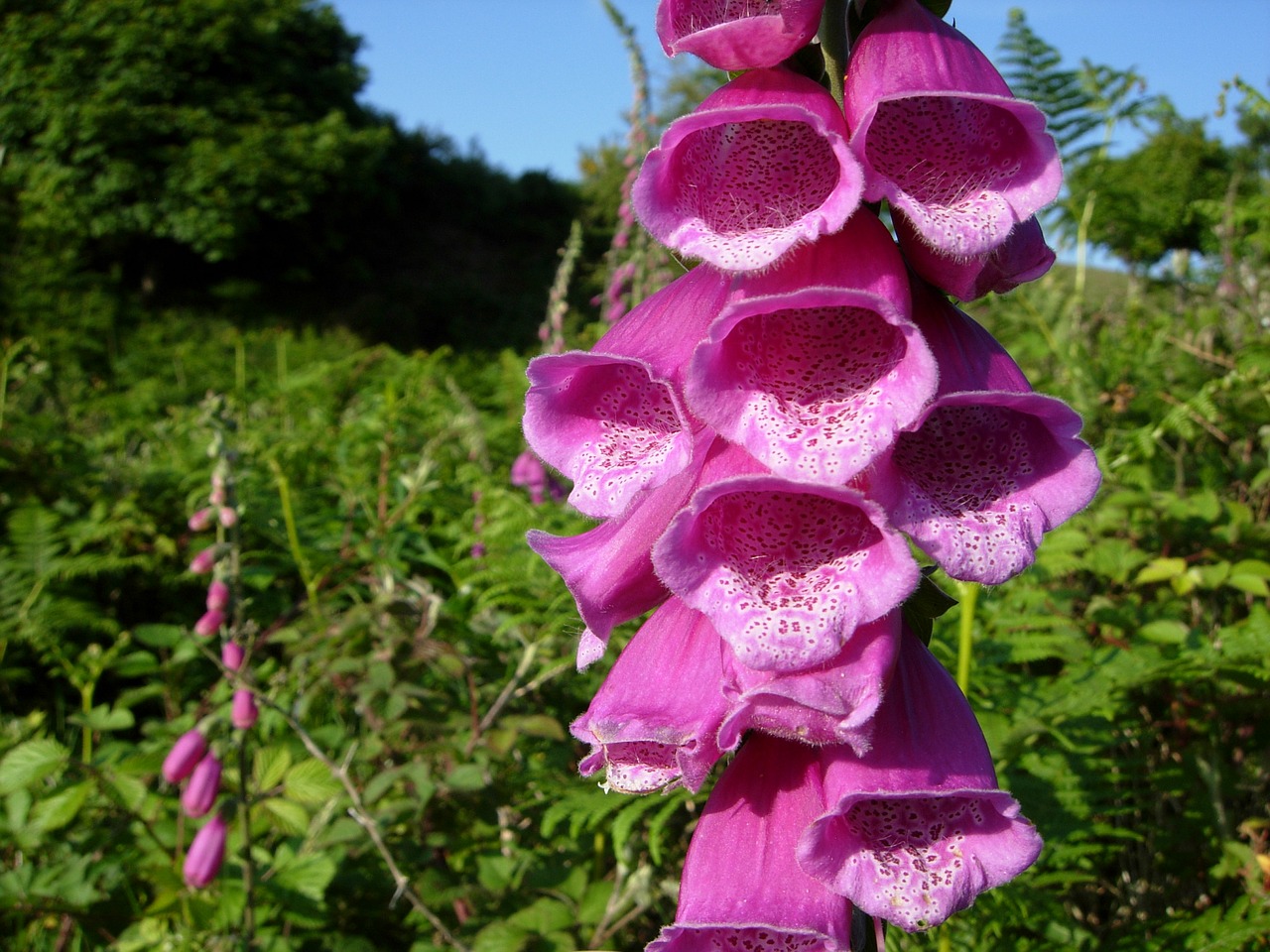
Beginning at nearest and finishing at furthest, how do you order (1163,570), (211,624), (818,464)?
(818,464) → (211,624) → (1163,570)

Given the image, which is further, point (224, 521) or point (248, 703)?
point (224, 521)

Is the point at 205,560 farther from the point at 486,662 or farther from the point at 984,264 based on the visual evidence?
the point at 984,264

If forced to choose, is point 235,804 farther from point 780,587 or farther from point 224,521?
point 780,587

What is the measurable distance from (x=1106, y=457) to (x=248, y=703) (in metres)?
1.93

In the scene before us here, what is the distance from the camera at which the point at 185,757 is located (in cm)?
161

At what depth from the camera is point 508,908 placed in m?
1.49

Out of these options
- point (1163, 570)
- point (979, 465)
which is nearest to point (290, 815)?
point (979, 465)

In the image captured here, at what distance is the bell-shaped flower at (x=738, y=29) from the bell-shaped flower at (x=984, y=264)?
16 cm

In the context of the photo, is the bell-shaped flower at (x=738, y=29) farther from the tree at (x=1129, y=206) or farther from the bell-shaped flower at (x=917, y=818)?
the tree at (x=1129, y=206)

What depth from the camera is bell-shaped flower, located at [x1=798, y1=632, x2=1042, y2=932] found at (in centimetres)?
66

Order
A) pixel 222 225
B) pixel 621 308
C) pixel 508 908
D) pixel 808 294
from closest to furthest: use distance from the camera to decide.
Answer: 1. pixel 808 294
2. pixel 508 908
3. pixel 621 308
4. pixel 222 225

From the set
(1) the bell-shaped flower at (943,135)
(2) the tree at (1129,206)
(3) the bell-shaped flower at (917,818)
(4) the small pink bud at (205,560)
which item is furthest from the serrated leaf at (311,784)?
(2) the tree at (1129,206)

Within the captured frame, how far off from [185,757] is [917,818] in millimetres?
1367

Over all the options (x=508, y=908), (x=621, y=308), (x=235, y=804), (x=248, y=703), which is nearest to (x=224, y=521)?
(x=248, y=703)
